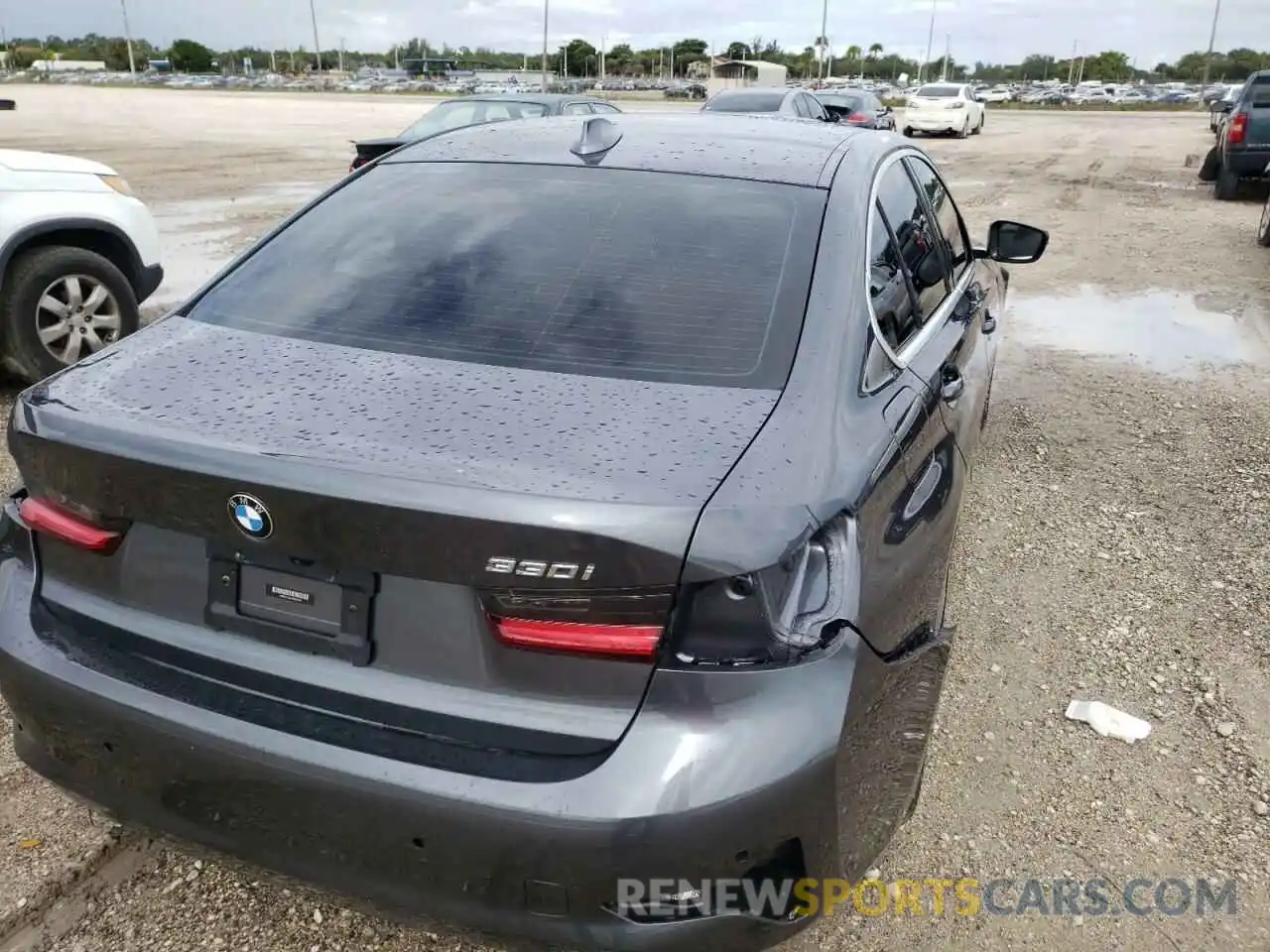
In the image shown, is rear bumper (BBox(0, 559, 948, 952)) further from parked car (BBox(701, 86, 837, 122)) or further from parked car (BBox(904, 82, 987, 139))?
parked car (BBox(904, 82, 987, 139))

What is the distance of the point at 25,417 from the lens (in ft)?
6.84

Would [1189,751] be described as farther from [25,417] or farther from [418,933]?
[25,417]

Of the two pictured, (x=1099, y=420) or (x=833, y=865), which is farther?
(x=1099, y=420)

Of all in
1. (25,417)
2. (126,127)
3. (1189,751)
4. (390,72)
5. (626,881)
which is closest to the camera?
(626,881)

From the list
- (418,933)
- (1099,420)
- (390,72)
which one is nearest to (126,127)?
(1099,420)

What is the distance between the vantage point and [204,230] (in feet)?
38.0

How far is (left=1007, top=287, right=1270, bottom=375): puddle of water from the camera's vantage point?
285 inches

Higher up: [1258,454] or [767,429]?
[767,429]

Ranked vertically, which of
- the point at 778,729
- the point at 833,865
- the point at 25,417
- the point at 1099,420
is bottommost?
the point at 1099,420

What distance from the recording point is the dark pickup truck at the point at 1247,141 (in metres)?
14.8

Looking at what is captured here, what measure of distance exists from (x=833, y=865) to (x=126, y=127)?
32483 millimetres

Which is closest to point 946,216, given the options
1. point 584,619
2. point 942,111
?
point 584,619

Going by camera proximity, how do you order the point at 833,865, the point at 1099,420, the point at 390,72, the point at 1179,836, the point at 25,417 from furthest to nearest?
the point at 390,72
the point at 1099,420
the point at 1179,836
the point at 25,417
the point at 833,865

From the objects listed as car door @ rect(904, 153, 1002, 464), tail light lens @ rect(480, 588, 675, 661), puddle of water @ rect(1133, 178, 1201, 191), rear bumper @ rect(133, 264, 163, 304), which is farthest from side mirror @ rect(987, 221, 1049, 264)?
puddle of water @ rect(1133, 178, 1201, 191)
